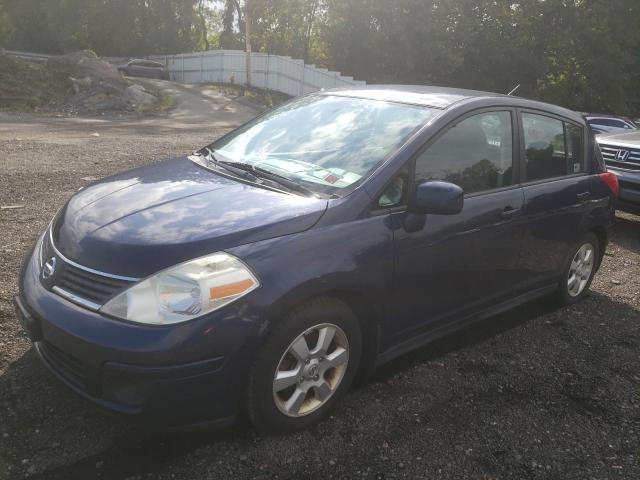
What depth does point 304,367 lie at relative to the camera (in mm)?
2691

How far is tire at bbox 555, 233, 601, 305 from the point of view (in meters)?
4.46

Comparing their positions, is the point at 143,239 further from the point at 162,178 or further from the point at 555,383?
the point at 555,383

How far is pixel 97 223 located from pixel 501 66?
31.3 meters

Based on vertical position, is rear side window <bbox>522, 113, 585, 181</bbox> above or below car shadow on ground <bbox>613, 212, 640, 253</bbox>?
above

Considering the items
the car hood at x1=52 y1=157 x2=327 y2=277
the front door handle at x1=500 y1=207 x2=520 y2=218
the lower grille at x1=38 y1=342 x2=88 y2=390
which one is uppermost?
the car hood at x1=52 y1=157 x2=327 y2=277

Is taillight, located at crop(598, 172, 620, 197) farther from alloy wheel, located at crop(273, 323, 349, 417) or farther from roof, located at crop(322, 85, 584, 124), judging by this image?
alloy wheel, located at crop(273, 323, 349, 417)

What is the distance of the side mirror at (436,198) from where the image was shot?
2.90 metres

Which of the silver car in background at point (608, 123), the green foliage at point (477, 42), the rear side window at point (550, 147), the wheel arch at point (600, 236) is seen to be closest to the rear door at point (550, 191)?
the rear side window at point (550, 147)

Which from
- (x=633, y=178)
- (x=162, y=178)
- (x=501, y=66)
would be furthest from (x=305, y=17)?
(x=162, y=178)

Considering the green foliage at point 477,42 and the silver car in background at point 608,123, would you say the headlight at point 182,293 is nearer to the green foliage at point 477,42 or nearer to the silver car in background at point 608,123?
the silver car in background at point 608,123

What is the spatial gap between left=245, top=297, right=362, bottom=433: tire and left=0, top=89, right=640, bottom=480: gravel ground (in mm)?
139

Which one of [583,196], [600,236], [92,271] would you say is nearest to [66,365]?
[92,271]

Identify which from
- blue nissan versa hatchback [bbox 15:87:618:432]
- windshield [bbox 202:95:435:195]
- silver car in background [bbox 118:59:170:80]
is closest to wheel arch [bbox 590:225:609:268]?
blue nissan versa hatchback [bbox 15:87:618:432]

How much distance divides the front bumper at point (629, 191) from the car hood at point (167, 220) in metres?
5.67
